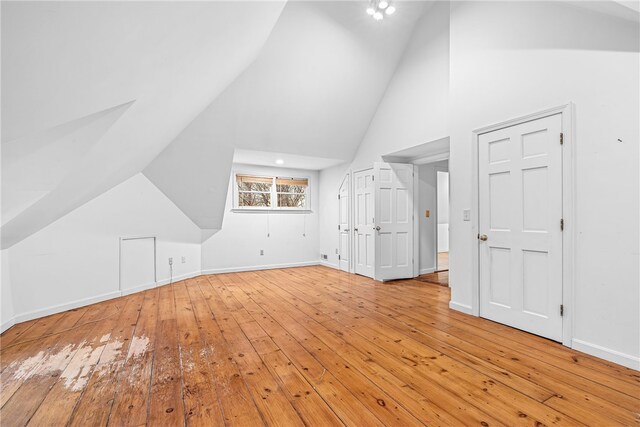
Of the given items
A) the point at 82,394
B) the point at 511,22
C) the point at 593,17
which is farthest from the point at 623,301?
the point at 82,394

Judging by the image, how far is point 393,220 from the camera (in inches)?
201

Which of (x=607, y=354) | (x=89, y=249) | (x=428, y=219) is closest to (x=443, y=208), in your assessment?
(x=428, y=219)

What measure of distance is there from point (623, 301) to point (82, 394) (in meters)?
3.94

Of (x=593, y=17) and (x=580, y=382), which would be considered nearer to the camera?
(x=580, y=382)

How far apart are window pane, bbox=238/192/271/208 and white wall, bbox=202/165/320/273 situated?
202mm

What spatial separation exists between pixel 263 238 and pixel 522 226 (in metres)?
4.81

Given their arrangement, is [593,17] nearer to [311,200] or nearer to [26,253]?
[311,200]

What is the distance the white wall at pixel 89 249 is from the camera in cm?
322

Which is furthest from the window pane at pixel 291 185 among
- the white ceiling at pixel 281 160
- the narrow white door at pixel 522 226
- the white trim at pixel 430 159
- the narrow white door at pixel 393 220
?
the narrow white door at pixel 522 226

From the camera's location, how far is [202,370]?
7.06 feet

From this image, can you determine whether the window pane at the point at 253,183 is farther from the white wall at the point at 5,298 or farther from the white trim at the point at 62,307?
the white wall at the point at 5,298

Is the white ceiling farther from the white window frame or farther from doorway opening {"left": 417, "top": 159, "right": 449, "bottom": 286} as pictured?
doorway opening {"left": 417, "top": 159, "right": 449, "bottom": 286}

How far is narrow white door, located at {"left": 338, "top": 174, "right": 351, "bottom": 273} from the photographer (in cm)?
591

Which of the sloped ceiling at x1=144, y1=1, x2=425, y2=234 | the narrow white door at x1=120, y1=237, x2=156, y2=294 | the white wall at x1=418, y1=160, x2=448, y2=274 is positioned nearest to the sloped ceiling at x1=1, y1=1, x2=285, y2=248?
the sloped ceiling at x1=144, y1=1, x2=425, y2=234
